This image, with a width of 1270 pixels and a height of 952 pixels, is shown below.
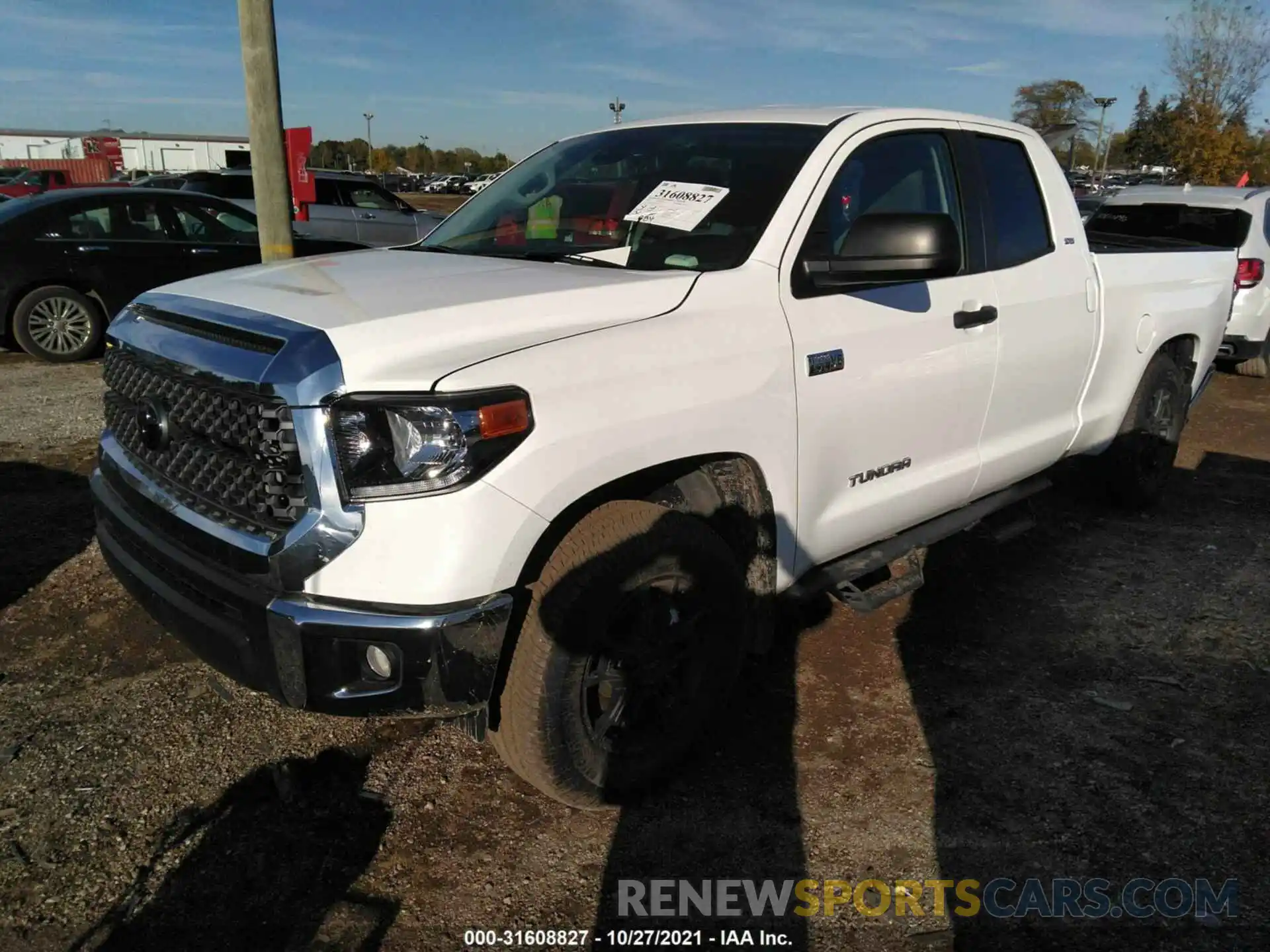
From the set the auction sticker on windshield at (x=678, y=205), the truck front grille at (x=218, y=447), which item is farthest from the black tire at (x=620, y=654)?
the auction sticker on windshield at (x=678, y=205)

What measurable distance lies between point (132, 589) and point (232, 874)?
33.2 inches

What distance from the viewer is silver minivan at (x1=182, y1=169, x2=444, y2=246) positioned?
43.3 ft

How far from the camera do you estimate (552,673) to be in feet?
8.17

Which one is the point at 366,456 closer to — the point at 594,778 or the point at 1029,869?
the point at 594,778

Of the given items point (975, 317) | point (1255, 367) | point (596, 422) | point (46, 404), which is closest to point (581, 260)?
point (596, 422)

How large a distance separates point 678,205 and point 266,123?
3.45 metres

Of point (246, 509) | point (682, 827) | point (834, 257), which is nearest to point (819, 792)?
point (682, 827)

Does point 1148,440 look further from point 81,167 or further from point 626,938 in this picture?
point 81,167

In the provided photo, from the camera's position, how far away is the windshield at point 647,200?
3123mm

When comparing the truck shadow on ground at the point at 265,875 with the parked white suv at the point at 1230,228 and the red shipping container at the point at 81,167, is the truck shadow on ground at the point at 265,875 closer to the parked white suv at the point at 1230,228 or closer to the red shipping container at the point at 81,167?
the parked white suv at the point at 1230,228

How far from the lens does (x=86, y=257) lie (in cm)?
891

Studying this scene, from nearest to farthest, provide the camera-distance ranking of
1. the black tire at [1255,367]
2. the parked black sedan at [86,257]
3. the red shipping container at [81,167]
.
Answer: the parked black sedan at [86,257] → the black tire at [1255,367] → the red shipping container at [81,167]

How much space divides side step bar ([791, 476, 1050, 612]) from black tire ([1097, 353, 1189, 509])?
3.67ft

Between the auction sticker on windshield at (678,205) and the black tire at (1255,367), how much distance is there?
8658mm
